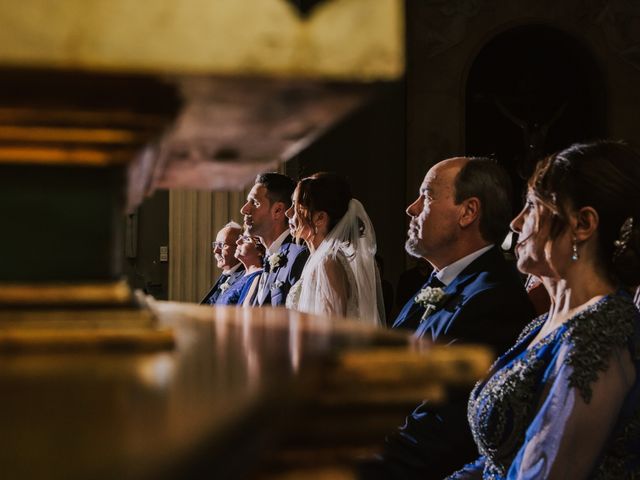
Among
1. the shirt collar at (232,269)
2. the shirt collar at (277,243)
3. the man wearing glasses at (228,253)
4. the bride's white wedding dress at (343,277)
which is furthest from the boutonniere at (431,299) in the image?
the shirt collar at (232,269)

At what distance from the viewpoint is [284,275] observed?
4719mm

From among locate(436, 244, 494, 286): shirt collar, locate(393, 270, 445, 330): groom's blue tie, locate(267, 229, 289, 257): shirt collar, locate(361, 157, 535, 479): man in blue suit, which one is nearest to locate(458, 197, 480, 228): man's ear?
locate(361, 157, 535, 479): man in blue suit

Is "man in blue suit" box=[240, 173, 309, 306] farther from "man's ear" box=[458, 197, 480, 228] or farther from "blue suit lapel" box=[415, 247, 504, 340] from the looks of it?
"blue suit lapel" box=[415, 247, 504, 340]

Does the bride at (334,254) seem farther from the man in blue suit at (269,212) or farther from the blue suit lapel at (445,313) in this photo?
the blue suit lapel at (445,313)

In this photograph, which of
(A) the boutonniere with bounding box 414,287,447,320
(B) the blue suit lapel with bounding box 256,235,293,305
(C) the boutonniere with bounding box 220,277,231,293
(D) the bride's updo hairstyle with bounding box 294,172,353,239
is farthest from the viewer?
(C) the boutonniere with bounding box 220,277,231,293

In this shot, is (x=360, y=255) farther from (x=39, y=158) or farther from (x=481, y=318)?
(x=39, y=158)

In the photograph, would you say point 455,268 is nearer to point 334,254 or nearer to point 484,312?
point 484,312

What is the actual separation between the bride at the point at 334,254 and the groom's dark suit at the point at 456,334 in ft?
3.53

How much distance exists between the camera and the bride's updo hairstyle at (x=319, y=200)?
453 cm

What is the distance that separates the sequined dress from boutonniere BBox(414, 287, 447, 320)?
71 cm

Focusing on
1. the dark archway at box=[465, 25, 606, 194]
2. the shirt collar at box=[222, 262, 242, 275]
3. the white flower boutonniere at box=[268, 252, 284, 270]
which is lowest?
the shirt collar at box=[222, 262, 242, 275]

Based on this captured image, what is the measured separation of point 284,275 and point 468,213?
5.82ft

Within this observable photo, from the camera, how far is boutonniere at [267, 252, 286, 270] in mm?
4875

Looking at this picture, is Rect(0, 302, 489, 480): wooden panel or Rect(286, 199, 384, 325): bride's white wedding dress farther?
Rect(286, 199, 384, 325): bride's white wedding dress
